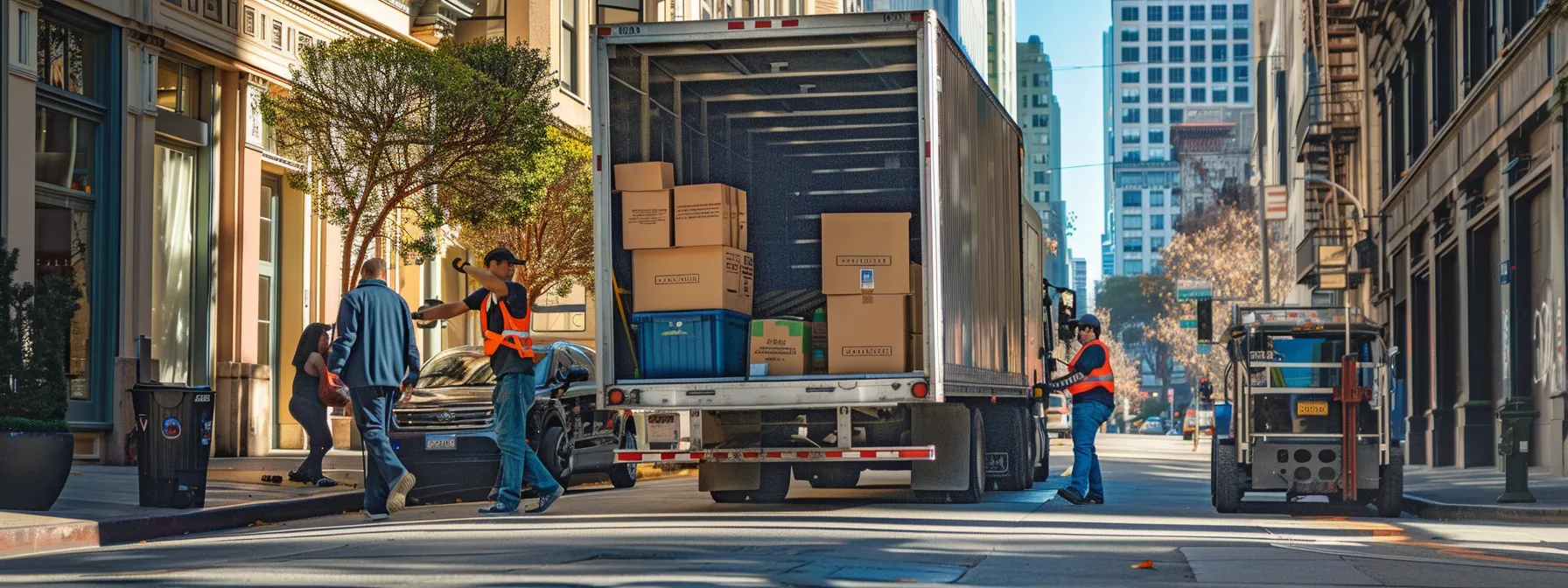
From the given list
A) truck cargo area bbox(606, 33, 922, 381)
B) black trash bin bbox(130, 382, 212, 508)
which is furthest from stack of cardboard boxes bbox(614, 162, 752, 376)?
black trash bin bbox(130, 382, 212, 508)

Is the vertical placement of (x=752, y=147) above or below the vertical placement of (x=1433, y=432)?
above

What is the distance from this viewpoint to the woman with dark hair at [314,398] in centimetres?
1680

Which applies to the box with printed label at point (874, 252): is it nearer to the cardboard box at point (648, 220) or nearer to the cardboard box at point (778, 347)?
the cardboard box at point (778, 347)

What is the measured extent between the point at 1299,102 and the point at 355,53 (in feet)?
152

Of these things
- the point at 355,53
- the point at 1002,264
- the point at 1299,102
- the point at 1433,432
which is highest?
the point at 1299,102

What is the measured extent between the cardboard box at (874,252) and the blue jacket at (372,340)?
323 centimetres

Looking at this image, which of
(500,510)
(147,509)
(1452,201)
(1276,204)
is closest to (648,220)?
(500,510)

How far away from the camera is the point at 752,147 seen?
48.5ft

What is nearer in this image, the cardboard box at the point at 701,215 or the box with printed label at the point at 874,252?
the cardboard box at the point at 701,215

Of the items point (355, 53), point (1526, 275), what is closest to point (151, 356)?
point (355, 53)

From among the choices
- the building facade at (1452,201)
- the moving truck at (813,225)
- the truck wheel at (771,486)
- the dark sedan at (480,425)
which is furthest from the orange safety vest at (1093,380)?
the building facade at (1452,201)

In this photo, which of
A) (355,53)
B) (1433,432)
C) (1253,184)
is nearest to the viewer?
(355,53)

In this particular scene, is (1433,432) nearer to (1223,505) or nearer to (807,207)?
(1223,505)

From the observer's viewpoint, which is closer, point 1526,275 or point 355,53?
point 355,53
